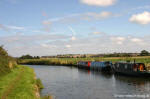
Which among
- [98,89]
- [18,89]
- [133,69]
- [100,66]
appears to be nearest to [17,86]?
[18,89]

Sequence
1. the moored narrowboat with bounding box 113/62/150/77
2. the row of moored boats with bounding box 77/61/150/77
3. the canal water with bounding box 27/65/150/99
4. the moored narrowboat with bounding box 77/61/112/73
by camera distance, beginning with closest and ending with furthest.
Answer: the canal water with bounding box 27/65/150/99, the moored narrowboat with bounding box 113/62/150/77, the row of moored boats with bounding box 77/61/150/77, the moored narrowboat with bounding box 77/61/112/73

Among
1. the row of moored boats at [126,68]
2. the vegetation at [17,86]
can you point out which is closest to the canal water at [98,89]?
the vegetation at [17,86]

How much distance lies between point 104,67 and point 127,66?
61.7ft

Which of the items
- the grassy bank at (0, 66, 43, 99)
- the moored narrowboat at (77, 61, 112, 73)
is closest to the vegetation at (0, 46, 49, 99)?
the grassy bank at (0, 66, 43, 99)

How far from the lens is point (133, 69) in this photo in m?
45.8

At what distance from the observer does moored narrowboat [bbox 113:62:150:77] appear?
4214 cm

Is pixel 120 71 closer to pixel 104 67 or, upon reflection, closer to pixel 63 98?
pixel 104 67

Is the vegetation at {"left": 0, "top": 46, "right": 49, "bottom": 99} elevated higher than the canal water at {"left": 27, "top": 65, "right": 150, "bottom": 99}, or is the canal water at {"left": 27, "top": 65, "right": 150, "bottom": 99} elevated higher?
the vegetation at {"left": 0, "top": 46, "right": 49, "bottom": 99}

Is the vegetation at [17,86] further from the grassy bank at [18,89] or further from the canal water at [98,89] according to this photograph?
the canal water at [98,89]

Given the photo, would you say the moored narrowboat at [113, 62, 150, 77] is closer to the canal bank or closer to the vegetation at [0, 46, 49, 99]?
the vegetation at [0, 46, 49, 99]

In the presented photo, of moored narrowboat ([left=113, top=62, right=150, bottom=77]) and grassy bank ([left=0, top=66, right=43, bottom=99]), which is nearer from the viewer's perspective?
grassy bank ([left=0, top=66, right=43, bottom=99])

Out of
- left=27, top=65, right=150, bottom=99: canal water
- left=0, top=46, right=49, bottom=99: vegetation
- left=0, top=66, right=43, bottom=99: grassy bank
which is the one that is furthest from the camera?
left=27, top=65, right=150, bottom=99: canal water

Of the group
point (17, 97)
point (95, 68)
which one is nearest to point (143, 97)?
point (17, 97)

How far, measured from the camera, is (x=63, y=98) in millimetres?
23359
